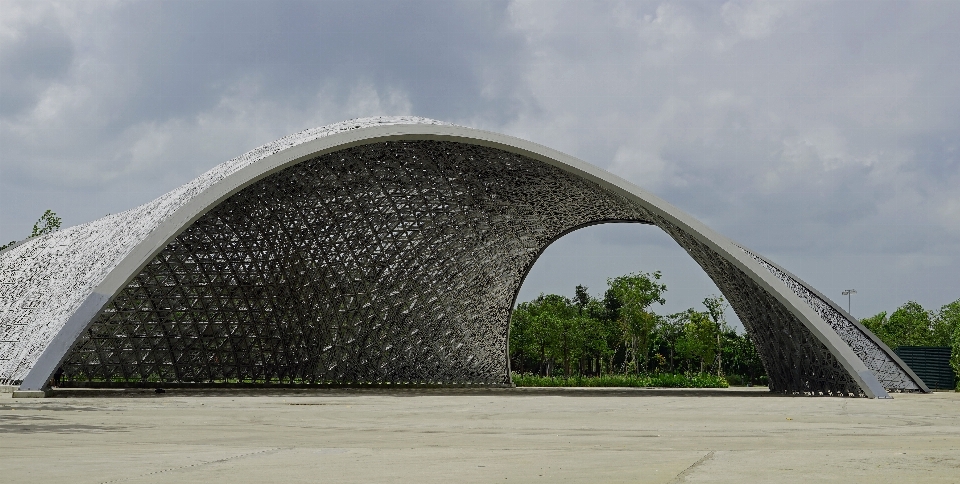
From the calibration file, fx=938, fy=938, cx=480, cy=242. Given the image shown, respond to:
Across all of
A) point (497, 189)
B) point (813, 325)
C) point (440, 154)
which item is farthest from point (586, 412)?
point (497, 189)

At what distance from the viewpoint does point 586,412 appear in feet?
66.4

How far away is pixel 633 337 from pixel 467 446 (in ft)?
200

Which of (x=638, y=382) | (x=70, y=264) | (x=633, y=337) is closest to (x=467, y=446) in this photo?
(x=70, y=264)

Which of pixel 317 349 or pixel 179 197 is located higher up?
pixel 179 197

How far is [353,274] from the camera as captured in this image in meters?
46.1

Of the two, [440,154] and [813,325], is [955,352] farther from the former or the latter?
[440,154]

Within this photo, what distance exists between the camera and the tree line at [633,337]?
234 ft

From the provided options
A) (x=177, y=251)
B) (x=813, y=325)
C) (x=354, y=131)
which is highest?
(x=354, y=131)

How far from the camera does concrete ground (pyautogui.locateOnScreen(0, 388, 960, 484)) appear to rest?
8.11 meters

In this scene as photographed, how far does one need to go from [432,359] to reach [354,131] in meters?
23.4

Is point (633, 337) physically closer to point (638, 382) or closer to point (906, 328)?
point (638, 382)

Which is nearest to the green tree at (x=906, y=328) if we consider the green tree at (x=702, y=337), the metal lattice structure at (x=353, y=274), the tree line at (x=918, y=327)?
the tree line at (x=918, y=327)

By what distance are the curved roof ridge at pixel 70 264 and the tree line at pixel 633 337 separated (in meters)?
39.1

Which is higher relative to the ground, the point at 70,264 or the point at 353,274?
the point at 353,274
